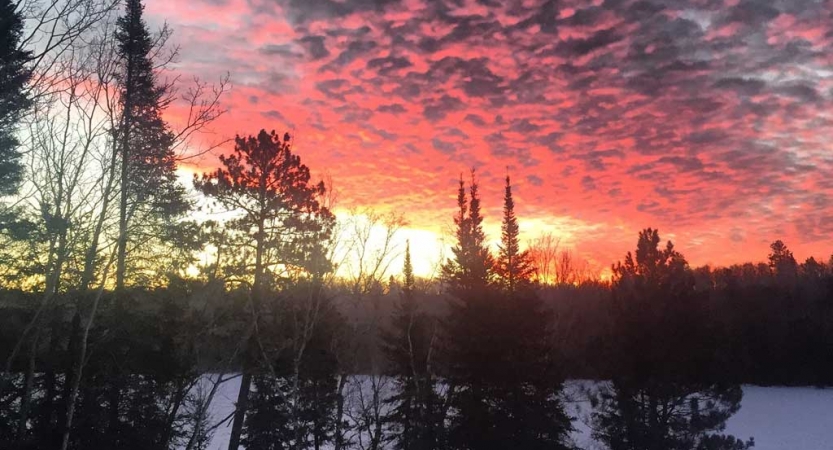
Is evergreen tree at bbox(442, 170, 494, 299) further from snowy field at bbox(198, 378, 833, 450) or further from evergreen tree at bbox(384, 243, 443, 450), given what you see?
snowy field at bbox(198, 378, 833, 450)

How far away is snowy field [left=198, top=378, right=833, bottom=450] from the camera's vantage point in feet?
118

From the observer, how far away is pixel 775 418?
4691cm

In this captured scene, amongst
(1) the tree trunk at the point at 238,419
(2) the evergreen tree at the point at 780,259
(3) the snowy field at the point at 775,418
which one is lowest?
(3) the snowy field at the point at 775,418

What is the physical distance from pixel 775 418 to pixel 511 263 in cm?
3853

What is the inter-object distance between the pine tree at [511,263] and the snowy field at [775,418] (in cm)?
808

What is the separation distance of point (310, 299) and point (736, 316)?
6286 cm

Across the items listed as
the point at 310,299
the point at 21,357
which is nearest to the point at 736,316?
the point at 310,299

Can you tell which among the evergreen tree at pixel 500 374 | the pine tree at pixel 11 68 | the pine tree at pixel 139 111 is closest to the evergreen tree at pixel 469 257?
the evergreen tree at pixel 500 374

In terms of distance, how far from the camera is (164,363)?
62.8 feet

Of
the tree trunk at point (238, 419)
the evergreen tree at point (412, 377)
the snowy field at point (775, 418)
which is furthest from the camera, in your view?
the snowy field at point (775, 418)

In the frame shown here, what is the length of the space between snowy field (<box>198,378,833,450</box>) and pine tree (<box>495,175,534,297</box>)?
8.08 m

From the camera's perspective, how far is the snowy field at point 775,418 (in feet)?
118

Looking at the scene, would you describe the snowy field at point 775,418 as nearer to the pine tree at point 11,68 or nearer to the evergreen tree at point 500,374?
the evergreen tree at point 500,374

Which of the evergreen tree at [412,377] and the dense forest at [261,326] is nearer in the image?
the dense forest at [261,326]
